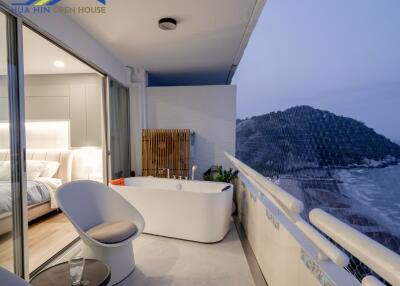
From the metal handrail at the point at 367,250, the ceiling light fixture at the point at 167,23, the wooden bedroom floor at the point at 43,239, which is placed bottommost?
the wooden bedroom floor at the point at 43,239

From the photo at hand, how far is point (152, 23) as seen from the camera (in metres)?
2.58

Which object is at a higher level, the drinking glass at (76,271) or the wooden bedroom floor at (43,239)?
the drinking glass at (76,271)

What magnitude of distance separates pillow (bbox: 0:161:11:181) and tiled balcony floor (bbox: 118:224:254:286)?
1288 millimetres

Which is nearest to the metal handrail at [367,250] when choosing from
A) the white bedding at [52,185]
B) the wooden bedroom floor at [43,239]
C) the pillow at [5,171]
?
the pillow at [5,171]

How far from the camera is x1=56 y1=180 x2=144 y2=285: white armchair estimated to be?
1.92 metres

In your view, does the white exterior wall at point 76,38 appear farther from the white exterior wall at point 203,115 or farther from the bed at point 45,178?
the bed at point 45,178

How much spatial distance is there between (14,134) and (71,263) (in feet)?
3.61

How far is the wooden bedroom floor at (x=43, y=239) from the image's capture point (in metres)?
1.73

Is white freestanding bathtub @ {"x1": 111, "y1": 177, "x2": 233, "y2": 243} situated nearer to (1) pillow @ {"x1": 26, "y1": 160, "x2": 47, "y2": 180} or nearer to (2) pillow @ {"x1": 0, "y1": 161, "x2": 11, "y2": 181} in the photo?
(2) pillow @ {"x1": 0, "y1": 161, "x2": 11, "y2": 181}

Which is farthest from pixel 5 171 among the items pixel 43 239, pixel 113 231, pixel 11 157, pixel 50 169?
pixel 50 169

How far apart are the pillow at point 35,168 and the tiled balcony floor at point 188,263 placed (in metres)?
2.27

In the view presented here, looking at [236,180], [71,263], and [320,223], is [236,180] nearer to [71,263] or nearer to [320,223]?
[71,263]

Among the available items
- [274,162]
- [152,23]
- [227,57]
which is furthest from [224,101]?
[274,162]

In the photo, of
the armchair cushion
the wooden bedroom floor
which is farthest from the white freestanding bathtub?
the wooden bedroom floor
